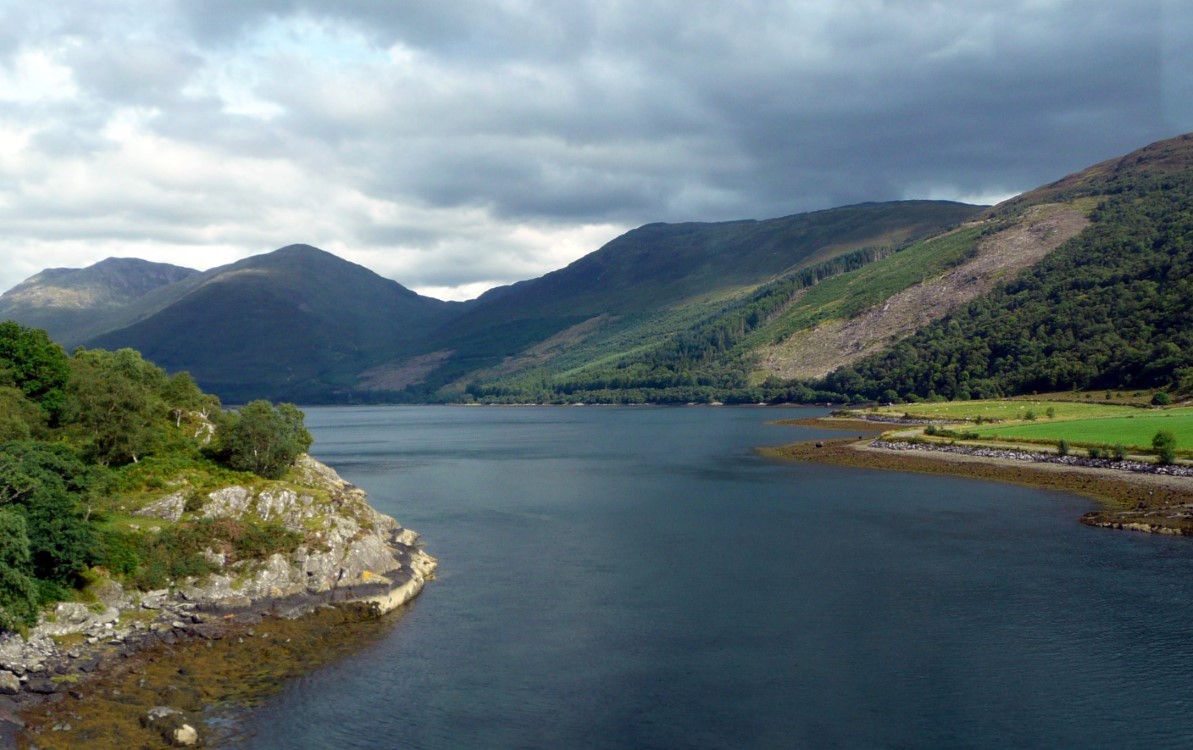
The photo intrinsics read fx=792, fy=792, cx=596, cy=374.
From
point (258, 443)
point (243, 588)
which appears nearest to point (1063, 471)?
point (258, 443)

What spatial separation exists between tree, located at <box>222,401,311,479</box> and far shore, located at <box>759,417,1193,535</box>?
59564 millimetres

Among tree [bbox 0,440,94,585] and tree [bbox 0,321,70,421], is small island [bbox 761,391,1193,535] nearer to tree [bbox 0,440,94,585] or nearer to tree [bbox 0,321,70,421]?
tree [bbox 0,440,94,585]

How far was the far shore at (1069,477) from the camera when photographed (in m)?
59.7

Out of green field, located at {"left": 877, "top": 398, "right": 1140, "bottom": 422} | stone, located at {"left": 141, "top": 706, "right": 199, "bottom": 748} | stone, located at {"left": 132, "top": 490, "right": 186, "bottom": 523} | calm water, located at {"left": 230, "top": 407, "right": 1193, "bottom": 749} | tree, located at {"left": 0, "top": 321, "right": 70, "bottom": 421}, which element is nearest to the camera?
stone, located at {"left": 141, "top": 706, "right": 199, "bottom": 748}

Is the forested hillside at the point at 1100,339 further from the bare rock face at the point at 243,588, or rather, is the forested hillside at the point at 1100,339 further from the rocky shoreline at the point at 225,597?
the rocky shoreline at the point at 225,597

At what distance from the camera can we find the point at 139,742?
26953 millimetres

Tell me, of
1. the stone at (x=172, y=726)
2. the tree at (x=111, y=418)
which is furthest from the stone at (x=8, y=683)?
the tree at (x=111, y=418)

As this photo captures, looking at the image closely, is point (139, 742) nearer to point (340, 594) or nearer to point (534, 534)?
point (340, 594)

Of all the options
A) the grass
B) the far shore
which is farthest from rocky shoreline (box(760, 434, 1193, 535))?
the grass

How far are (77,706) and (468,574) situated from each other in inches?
929

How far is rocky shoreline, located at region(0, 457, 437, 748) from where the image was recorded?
30.5m

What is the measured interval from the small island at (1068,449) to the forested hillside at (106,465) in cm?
6086

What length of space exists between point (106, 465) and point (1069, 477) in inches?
3332

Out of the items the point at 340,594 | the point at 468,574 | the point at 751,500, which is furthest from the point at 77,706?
the point at 751,500
